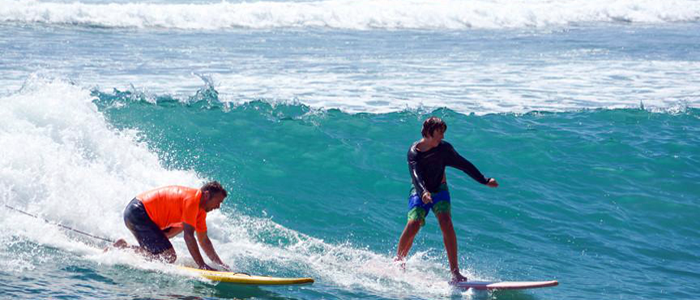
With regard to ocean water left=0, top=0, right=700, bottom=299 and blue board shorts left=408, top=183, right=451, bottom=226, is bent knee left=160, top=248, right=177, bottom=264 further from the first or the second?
blue board shorts left=408, top=183, right=451, bottom=226

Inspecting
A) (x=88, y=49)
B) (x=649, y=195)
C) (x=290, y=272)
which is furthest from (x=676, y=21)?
(x=290, y=272)

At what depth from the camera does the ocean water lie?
8.12 metres

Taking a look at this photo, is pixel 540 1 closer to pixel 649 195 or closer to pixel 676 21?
pixel 676 21

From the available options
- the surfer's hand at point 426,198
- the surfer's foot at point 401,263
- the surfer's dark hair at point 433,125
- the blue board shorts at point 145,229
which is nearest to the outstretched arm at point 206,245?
the blue board shorts at point 145,229

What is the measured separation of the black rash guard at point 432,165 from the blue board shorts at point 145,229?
2291 millimetres

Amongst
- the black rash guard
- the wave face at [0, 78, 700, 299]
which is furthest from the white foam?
the black rash guard

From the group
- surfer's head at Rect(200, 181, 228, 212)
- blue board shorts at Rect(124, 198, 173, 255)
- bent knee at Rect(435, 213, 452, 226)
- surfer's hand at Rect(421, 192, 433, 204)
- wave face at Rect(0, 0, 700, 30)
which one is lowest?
blue board shorts at Rect(124, 198, 173, 255)

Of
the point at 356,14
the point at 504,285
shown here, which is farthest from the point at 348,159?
the point at 356,14

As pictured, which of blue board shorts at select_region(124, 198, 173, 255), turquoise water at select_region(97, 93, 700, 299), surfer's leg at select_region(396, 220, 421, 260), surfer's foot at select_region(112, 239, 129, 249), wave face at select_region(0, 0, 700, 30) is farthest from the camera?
wave face at select_region(0, 0, 700, 30)

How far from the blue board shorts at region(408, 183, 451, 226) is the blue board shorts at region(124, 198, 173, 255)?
2252mm

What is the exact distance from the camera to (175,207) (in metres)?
7.46

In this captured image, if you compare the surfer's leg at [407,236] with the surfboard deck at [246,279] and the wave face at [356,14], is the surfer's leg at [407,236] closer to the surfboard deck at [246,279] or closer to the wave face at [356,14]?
the surfboard deck at [246,279]

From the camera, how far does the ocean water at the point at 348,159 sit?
8.12m

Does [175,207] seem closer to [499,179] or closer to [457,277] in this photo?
[457,277]
